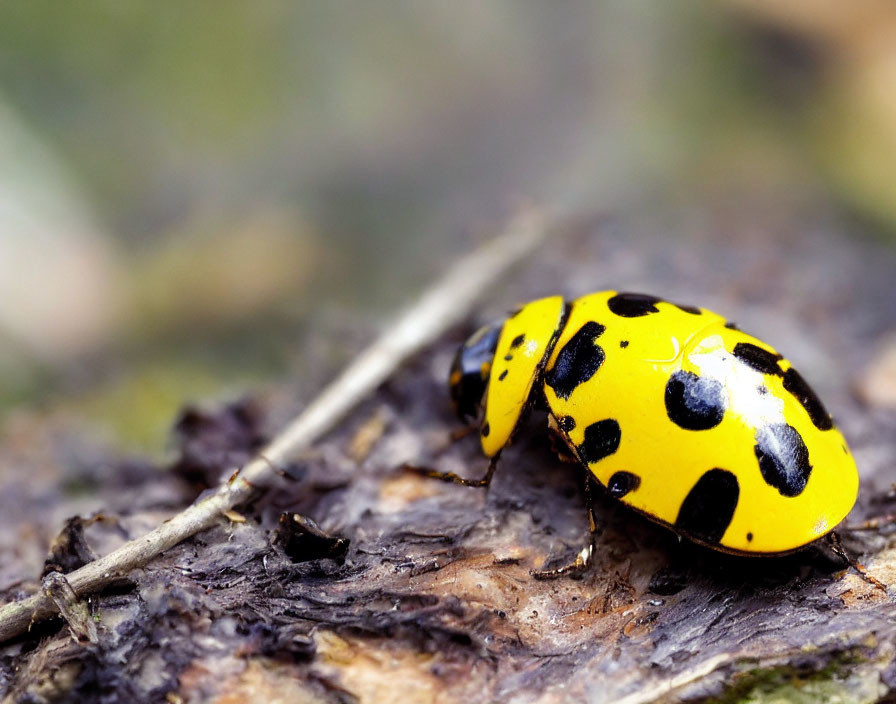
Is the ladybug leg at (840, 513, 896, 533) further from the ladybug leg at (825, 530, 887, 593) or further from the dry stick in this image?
the dry stick

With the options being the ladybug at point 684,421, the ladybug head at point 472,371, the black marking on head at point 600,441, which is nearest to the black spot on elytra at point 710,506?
the ladybug at point 684,421

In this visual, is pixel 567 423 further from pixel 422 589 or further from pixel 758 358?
pixel 422 589

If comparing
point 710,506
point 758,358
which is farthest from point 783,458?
point 758,358

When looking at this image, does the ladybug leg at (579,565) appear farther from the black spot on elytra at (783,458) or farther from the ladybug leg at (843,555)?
the ladybug leg at (843,555)

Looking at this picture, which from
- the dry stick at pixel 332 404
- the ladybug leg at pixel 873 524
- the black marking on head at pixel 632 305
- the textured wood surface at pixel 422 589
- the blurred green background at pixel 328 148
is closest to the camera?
the textured wood surface at pixel 422 589

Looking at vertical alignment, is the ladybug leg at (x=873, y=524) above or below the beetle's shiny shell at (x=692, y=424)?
below

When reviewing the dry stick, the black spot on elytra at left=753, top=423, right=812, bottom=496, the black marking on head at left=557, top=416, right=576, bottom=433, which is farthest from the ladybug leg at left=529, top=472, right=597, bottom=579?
the dry stick

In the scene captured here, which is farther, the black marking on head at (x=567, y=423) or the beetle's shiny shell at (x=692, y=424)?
the black marking on head at (x=567, y=423)

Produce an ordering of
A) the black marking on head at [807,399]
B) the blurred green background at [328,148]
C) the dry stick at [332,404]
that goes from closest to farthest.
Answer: the dry stick at [332,404], the black marking on head at [807,399], the blurred green background at [328,148]

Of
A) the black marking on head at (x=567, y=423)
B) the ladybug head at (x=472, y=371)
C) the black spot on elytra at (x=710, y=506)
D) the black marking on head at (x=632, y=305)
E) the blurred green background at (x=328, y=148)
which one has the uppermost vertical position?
the blurred green background at (x=328, y=148)
